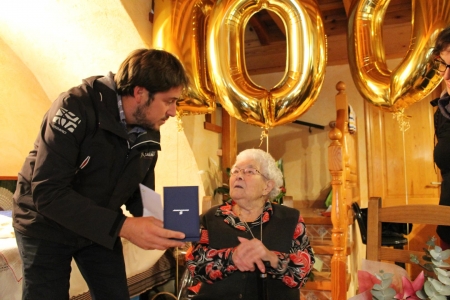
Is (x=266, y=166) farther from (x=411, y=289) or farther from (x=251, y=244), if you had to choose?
(x=411, y=289)

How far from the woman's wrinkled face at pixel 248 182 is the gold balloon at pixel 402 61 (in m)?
0.56

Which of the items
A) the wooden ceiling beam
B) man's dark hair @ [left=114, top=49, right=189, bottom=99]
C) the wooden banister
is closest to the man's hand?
man's dark hair @ [left=114, top=49, right=189, bottom=99]

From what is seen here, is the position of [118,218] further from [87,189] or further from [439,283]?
[439,283]

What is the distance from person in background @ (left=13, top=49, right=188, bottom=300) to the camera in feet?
3.30

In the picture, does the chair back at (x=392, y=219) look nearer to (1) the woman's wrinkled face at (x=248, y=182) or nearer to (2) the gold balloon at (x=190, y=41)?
(1) the woman's wrinkled face at (x=248, y=182)

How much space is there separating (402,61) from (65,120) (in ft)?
4.18

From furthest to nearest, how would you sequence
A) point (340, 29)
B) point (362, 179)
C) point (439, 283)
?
1. point (362, 179)
2. point (340, 29)
3. point (439, 283)

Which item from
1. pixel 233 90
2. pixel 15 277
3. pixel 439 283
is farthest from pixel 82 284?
pixel 439 283

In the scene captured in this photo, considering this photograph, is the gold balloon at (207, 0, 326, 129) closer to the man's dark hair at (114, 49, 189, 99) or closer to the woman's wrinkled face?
the woman's wrinkled face

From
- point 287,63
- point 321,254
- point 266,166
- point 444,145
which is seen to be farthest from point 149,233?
point 321,254

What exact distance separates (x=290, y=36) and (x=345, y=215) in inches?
57.7

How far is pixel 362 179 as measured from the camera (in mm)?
4141

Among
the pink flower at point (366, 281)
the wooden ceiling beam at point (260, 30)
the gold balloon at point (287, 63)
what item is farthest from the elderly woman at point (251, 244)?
the wooden ceiling beam at point (260, 30)

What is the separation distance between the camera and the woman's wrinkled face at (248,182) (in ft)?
4.99
